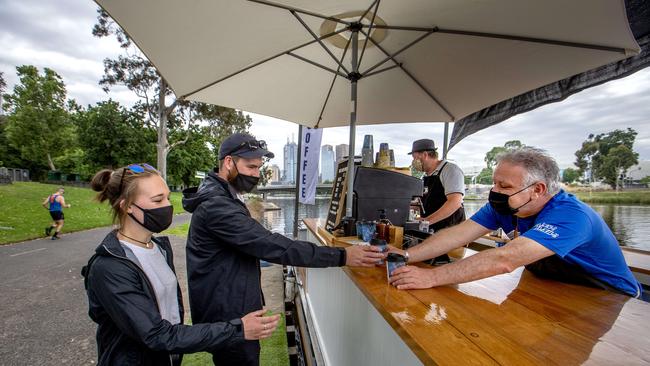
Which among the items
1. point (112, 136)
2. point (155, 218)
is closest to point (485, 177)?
point (155, 218)

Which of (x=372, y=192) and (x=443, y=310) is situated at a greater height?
(x=372, y=192)

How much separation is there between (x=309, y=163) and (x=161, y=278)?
17.8ft

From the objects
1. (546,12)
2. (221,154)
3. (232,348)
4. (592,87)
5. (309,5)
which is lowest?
(232,348)

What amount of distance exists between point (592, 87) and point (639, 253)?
64.6 inches

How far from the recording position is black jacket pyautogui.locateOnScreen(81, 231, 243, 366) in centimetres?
112

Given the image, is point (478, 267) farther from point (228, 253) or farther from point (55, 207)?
point (55, 207)

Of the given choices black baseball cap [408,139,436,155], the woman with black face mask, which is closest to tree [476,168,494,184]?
black baseball cap [408,139,436,155]

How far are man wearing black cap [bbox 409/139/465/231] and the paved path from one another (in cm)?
319

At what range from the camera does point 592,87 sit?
223 cm

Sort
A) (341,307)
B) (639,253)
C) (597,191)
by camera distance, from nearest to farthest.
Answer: (341,307), (639,253), (597,191)

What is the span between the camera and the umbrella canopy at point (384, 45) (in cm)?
178

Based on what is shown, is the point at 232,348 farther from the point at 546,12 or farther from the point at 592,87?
the point at 592,87

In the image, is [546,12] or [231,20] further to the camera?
[231,20]

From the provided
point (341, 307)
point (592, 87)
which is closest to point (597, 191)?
point (592, 87)
